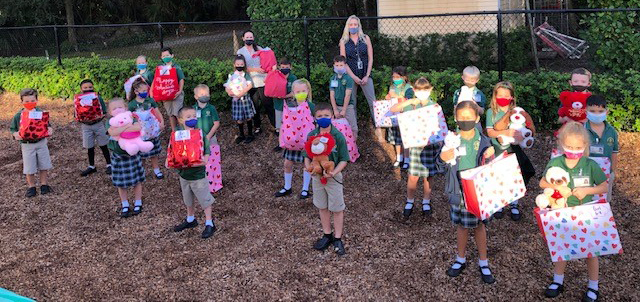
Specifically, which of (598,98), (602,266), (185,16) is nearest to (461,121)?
(598,98)

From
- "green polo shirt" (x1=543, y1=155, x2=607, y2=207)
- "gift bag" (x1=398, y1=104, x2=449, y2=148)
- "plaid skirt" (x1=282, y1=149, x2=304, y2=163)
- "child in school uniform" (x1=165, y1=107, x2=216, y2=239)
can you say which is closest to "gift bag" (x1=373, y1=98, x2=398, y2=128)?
"plaid skirt" (x1=282, y1=149, x2=304, y2=163)

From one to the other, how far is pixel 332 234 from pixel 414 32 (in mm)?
10077

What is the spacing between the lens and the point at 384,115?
7492 millimetres

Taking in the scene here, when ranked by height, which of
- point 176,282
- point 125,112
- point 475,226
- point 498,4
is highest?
point 498,4

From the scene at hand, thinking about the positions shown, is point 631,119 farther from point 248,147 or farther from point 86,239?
point 86,239

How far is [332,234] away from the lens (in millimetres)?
6117

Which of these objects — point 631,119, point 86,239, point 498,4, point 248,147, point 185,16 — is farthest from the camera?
point 185,16

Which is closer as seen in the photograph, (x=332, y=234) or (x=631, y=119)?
(x=332, y=234)

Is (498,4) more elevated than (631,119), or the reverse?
(498,4)

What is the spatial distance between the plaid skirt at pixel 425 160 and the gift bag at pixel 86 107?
4436 millimetres

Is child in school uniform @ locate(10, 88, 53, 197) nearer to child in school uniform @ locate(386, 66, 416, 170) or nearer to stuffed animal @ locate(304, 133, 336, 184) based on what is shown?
stuffed animal @ locate(304, 133, 336, 184)

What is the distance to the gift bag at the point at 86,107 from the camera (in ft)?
26.5

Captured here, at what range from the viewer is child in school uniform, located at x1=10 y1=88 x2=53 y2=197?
7547 millimetres

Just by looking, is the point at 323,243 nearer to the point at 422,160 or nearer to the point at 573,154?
the point at 422,160
